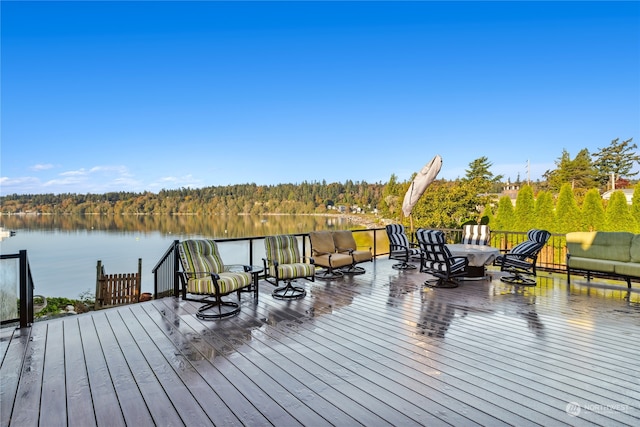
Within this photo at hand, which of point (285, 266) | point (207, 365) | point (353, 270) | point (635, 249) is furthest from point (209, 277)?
point (635, 249)

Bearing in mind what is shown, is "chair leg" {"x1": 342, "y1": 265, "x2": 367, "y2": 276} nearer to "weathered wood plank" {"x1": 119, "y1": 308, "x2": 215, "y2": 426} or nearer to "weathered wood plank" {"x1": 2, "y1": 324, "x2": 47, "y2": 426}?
"weathered wood plank" {"x1": 119, "y1": 308, "x2": 215, "y2": 426}

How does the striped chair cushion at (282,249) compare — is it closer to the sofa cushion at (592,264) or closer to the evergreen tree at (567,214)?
the sofa cushion at (592,264)

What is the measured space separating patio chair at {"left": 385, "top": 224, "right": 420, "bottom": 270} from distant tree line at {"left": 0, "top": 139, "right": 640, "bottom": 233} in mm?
8269

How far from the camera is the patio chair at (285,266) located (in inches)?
212

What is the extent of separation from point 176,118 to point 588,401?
23637mm

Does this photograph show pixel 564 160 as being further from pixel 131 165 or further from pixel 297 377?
pixel 131 165

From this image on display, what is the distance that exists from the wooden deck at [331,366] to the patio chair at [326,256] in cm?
200

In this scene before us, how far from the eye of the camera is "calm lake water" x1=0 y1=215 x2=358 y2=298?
78.0 ft

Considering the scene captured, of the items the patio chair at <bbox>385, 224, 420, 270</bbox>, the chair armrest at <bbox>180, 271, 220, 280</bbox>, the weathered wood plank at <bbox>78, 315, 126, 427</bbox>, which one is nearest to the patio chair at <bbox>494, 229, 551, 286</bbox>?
the patio chair at <bbox>385, 224, 420, 270</bbox>

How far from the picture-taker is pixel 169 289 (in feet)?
21.2

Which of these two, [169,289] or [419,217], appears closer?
[169,289]

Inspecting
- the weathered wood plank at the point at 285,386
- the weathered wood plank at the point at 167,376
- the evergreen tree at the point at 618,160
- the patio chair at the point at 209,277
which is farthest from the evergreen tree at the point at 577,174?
the weathered wood plank at the point at 167,376

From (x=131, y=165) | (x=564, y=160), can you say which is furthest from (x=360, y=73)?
(x=131, y=165)

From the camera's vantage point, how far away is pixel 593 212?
570 inches
